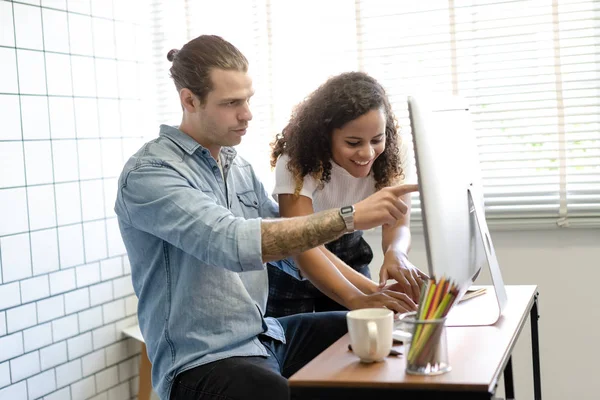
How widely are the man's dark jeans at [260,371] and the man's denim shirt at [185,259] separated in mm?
33

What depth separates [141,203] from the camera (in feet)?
5.69

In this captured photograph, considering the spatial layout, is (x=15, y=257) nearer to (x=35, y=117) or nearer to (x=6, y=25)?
(x=35, y=117)

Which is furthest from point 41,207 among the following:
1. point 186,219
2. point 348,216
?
point 348,216

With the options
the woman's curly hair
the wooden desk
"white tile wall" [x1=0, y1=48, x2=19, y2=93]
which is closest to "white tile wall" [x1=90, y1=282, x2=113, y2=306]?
"white tile wall" [x1=0, y1=48, x2=19, y2=93]

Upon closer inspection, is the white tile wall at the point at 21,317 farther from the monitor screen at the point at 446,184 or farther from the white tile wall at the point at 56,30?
the monitor screen at the point at 446,184

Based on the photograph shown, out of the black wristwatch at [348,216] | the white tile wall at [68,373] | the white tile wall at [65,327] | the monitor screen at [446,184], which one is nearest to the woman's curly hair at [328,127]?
the monitor screen at [446,184]

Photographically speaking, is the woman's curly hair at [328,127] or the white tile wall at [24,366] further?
the white tile wall at [24,366]

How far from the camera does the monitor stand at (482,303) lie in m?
1.62

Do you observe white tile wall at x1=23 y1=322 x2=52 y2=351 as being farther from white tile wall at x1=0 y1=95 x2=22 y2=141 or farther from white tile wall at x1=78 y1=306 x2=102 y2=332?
white tile wall at x1=0 y1=95 x2=22 y2=141

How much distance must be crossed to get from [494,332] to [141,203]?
797 mm

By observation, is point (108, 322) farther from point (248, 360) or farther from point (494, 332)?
point (494, 332)

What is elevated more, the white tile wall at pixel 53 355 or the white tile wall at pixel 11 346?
the white tile wall at pixel 11 346

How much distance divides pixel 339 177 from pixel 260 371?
0.74 meters

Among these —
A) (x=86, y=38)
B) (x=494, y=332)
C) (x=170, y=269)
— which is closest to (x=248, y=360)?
(x=170, y=269)
